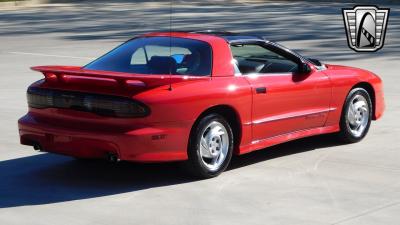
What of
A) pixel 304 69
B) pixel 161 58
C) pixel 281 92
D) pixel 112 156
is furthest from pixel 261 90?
pixel 112 156

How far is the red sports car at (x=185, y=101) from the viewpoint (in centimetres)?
768

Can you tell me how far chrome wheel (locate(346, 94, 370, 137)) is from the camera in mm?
9852

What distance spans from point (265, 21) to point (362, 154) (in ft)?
68.4

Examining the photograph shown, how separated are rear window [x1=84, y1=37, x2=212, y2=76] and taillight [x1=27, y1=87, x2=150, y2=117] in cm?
62

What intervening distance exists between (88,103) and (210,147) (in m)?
1.17

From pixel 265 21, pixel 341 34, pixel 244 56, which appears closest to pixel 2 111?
pixel 244 56

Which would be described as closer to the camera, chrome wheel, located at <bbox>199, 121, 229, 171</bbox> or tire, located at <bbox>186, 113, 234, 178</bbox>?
tire, located at <bbox>186, 113, 234, 178</bbox>

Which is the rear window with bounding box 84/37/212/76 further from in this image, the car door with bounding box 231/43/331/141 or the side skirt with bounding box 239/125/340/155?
the side skirt with bounding box 239/125/340/155

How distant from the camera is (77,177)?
835cm

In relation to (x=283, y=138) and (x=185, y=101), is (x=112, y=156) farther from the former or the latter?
(x=283, y=138)

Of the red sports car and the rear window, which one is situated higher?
the rear window

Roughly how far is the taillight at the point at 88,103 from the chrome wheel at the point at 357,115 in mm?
3045

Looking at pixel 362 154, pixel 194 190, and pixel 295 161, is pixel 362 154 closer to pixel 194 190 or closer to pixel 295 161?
pixel 295 161

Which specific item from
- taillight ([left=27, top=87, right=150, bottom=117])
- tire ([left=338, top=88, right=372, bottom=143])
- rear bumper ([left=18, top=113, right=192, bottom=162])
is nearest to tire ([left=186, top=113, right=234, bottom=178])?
rear bumper ([left=18, top=113, right=192, bottom=162])
